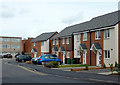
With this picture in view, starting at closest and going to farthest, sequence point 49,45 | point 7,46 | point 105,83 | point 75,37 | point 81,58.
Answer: point 105,83
point 81,58
point 75,37
point 49,45
point 7,46

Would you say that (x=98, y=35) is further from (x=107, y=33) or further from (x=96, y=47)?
(x=107, y=33)

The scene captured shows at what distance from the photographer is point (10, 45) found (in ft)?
292

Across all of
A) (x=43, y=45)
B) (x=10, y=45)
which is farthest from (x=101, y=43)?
(x=10, y=45)

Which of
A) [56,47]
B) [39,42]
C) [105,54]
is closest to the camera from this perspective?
[105,54]

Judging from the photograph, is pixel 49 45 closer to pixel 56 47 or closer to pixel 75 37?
pixel 56 47

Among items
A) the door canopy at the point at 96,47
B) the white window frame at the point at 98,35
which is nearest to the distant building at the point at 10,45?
the door canopy at the point at 96,47

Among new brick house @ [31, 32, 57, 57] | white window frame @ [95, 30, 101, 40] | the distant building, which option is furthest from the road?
the distant building

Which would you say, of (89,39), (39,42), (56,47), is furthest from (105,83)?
(39,42)

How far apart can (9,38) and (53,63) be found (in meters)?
64.2

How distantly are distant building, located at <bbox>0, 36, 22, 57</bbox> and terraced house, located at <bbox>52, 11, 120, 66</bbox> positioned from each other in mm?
51328

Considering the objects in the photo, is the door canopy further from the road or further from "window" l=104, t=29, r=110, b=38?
the road

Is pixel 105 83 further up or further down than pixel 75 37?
further down

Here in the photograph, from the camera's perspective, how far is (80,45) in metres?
34.5

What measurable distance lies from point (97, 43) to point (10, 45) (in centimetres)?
6399
